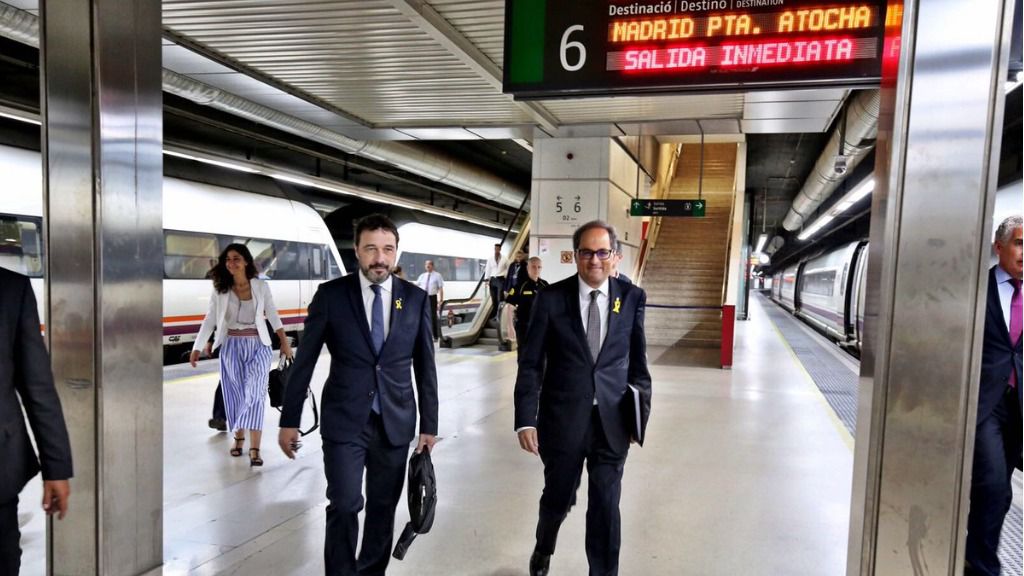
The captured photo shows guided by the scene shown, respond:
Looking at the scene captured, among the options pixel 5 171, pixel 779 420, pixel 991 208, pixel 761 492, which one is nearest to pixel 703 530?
pixel 761 492

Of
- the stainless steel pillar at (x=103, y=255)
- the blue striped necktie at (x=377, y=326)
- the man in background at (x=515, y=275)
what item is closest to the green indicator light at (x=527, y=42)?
the blue striped necktie at (x=377, y=326)

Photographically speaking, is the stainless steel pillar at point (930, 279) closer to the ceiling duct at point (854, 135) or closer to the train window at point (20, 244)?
the ceiling duct at point (854, 135)

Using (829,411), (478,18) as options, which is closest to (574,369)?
(478,18)

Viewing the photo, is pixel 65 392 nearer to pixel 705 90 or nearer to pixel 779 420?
pixel 705 90

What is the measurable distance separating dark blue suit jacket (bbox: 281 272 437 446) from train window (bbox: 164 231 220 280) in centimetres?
792

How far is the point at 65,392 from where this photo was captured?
274cm

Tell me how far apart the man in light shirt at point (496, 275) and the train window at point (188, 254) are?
174 inches

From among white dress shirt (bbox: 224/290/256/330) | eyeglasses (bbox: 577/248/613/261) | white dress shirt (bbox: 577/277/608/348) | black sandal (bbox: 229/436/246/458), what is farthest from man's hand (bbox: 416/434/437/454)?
black sandal (bbox: 229/436/246/458)

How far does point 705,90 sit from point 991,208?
199 cm

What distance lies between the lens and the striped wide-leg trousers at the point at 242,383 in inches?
192

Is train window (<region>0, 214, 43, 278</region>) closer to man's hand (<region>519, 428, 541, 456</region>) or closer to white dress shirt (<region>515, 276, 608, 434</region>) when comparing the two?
man's hand (<region>519, 428, 541, 456</region>)

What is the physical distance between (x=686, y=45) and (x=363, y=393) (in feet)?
8.35

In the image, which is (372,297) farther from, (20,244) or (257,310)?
(20,244)

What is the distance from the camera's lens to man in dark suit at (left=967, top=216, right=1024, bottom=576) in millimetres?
2662
